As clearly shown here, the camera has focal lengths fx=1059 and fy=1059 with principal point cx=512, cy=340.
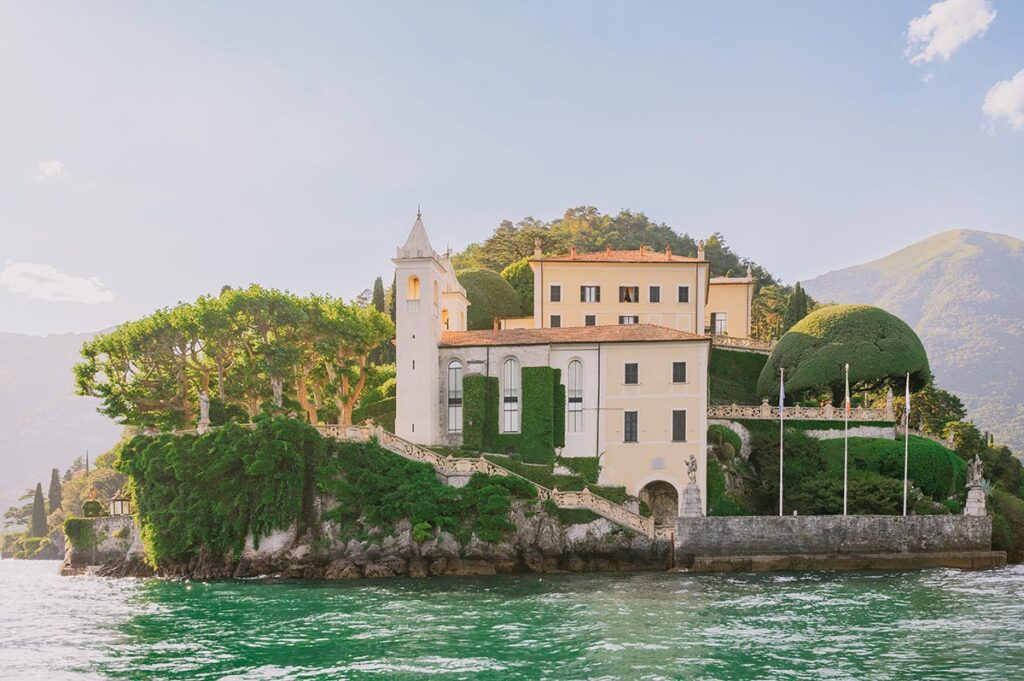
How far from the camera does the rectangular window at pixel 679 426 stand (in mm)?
52344

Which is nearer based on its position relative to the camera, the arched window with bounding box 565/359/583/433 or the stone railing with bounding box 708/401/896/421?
the arched window with bounding box 565/359/583/433

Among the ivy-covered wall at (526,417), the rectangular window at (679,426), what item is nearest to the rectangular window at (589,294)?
the ivy-covered wall at (526,417)

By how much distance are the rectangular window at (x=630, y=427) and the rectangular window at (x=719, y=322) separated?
23601 millimetres

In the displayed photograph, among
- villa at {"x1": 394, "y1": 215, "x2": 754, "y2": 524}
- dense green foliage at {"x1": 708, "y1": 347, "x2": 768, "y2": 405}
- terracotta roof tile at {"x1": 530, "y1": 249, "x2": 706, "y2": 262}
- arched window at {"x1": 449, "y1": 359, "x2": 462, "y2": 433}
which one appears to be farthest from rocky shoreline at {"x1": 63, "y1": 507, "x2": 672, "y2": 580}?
terracotta roof tile at {"x1": 530, "y1": 249, "x2": 706, "y2": 262}

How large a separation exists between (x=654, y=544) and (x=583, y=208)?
77.4m

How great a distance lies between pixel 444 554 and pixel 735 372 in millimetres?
28767

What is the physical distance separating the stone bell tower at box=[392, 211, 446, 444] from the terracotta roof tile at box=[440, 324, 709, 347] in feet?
5.75

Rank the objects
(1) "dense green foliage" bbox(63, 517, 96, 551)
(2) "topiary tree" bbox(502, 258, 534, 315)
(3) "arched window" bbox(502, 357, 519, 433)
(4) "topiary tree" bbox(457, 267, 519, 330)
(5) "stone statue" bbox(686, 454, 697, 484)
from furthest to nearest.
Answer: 1. (2) "topiary tree" bbox(502, 258, 534, 315)
2. (4) "topiary tree" bbox(457, 267, 519, 330)
3. (1) "dense green foliage" bbox(63, 517, 96, 551)
4. (3) "arched window" bbox(502, 357, 519, 433)
5. (5) "stone statue" bbox(686, 454, 697, 484)

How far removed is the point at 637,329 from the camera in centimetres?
5444

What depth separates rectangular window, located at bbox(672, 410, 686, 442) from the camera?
52344 millimetres

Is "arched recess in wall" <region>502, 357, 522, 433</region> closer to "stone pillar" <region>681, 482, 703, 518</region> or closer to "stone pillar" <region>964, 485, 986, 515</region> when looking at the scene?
"stone pillar" <region>681, 482, 703, 518</region>

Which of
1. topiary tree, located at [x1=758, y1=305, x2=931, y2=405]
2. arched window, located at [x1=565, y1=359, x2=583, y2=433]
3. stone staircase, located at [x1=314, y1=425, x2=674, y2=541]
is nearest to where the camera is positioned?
stone staircase, located at [x1=314, y1=425, x2=674, y2=541]

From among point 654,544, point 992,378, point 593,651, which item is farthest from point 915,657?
point 992,378

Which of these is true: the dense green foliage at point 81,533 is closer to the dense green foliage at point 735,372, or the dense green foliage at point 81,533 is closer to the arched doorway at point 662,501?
the arched doorway at point 662,501
